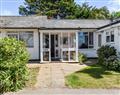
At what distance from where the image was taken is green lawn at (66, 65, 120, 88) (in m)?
13.5

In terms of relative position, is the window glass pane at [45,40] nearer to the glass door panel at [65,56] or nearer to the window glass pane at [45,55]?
the window glass pane at [45,55]

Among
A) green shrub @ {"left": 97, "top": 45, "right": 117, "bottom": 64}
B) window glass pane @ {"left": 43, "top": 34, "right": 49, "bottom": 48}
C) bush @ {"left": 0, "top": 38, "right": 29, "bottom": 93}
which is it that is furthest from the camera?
window glass pane @ {"left": 43, "top": 34, "right": 49, "bottom": 48}

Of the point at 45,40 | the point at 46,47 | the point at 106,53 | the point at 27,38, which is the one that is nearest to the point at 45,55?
the point at 46,47

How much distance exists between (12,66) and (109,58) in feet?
32.3

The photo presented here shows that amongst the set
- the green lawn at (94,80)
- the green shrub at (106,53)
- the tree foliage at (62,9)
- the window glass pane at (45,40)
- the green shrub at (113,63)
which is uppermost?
the tree foliage at (62,9)

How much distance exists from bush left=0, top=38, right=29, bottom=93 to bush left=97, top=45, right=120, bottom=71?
7949mm

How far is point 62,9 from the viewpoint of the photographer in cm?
5266

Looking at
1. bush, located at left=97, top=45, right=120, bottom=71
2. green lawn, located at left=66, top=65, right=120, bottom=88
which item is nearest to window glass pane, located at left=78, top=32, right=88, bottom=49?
bush, located at left=97, top=45, right=120, bottom=71

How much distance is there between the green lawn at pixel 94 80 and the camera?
13.5 metres

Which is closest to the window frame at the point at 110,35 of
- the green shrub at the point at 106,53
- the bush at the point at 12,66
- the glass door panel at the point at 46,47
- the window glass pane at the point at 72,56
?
the green shrub at the point at 106,53

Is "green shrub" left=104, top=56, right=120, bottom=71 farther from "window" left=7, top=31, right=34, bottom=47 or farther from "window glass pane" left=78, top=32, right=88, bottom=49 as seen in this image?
"window glass pane" left=78, top=32, right=88, bottom=49

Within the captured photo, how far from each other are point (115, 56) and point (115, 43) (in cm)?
Answer: 219

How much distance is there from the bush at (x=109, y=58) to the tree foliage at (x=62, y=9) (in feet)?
93.3

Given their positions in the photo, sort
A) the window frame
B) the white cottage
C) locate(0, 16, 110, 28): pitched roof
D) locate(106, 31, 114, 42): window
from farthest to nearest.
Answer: locate(0, 16, 110, 28): pitched roof
the white cottage
locate(106, 31, 114, 42): window
the window frame
